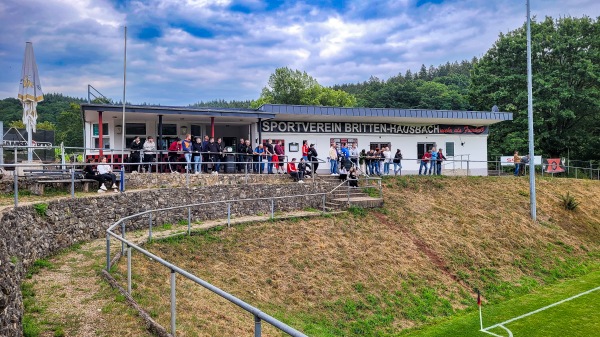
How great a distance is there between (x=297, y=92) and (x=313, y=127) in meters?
53.5

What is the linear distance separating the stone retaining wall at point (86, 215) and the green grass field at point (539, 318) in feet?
27.0

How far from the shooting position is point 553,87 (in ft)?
125

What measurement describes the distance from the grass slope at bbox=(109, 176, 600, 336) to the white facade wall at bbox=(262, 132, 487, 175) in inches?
245

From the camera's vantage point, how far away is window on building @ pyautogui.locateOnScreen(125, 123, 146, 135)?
2420 centimetres

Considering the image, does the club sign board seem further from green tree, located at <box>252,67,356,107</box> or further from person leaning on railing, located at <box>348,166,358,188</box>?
green tree, located at <box>252,67,356,107</box>

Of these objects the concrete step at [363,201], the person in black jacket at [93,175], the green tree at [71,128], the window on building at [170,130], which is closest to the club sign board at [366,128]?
the window on building at [170,130]

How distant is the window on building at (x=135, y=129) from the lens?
24.2 metres

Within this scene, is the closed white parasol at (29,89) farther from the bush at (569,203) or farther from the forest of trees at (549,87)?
the forest of trees at (549,87)

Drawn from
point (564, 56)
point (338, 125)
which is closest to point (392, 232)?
point (338, 125)

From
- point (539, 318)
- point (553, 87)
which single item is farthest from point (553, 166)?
point (539, 318)

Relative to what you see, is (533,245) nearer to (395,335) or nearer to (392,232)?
(392,232)

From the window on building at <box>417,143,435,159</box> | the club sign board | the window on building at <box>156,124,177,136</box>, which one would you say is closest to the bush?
the window on building at <box>417,143,435,159</box>

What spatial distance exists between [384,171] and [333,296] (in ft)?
45.7

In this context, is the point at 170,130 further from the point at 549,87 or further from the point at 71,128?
the point at 71,128
